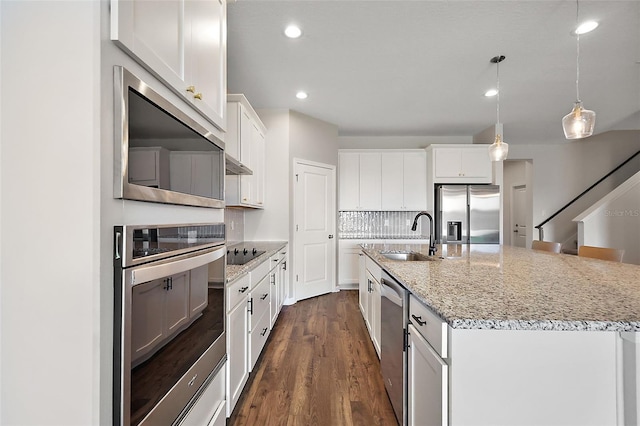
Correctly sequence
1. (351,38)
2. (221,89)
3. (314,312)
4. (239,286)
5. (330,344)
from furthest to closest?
(314,312)
(330,344)
(351,38)
(239,286)
(221,89)

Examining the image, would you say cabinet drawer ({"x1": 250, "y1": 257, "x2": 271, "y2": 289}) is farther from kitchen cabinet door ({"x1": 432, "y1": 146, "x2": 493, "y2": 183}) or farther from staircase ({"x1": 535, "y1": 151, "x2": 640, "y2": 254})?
Answer: staircase ({"x1": 535, "y1": 151, "x2": 640, "y2": 254})

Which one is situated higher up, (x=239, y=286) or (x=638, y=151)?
(x=638, y=151)

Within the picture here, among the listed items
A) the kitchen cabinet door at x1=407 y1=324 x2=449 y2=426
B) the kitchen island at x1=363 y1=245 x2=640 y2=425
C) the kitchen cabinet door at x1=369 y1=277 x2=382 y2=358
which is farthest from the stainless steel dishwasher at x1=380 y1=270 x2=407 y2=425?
the kitchen island at x1=363 y1=245 x2=640 y2=425

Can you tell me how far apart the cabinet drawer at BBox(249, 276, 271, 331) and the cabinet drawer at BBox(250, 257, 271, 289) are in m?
0.04

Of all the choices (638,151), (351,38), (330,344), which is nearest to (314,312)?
(330,344)

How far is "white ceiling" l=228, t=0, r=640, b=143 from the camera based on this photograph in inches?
85.4

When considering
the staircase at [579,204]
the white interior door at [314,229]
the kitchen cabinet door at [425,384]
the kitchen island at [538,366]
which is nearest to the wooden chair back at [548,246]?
the kitchen island at [538,366]

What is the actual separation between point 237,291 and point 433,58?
2733mm

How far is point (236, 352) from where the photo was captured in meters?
1.67

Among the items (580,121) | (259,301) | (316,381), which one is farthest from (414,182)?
(316,381)
